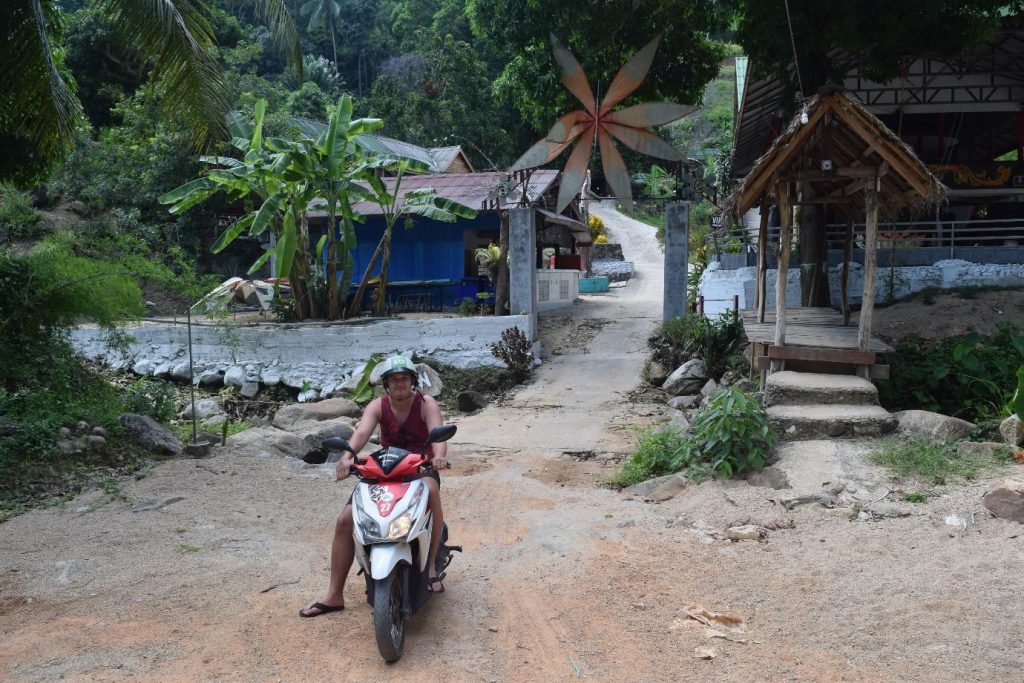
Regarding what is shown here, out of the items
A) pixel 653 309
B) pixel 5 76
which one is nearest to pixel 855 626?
pixel 5 76

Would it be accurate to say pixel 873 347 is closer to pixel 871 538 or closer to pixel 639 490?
pixel 639 490

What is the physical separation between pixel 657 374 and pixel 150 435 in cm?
832

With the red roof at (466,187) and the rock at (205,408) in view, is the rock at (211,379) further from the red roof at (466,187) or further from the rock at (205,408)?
the red roof at (466,187)

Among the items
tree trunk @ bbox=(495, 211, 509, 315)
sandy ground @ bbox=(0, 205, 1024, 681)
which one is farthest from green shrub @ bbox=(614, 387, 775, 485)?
tree trunk @ bbox=(495, 211, 509, 315)

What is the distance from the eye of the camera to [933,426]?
6992 mm

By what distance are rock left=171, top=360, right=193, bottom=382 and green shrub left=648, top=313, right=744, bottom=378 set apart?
9.14 metres

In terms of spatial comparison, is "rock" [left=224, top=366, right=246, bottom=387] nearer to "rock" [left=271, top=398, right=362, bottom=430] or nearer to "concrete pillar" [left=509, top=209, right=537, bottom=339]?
"rock" [left=271, top=398, right=362, bottom=430]

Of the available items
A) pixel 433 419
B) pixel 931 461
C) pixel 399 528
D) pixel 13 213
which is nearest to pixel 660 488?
pixel 931 461

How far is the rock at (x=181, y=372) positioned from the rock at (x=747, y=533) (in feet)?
42.6

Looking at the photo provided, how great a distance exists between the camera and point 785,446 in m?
6.98

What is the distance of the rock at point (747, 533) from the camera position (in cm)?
549

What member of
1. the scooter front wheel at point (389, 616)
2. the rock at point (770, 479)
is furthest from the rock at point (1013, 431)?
the scooter front wheel at point (389, 616)

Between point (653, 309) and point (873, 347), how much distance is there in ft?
40.3

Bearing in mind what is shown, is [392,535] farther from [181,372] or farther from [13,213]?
[181,372]
